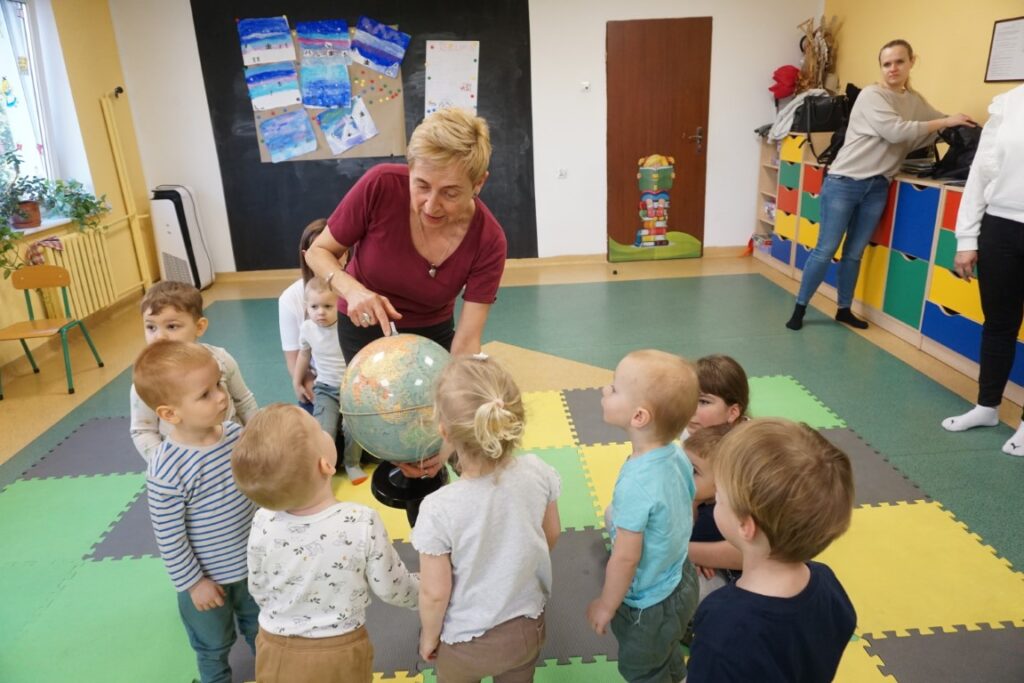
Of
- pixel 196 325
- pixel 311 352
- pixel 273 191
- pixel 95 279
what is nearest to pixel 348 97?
pixel 273 191

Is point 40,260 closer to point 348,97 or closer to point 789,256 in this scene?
point 348,97

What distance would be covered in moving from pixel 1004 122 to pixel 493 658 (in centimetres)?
342

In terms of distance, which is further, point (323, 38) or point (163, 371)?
point (323, 38)

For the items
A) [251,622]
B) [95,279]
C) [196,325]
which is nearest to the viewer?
[251,622]

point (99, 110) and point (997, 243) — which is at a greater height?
point (99, 110)

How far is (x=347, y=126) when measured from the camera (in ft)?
22.9

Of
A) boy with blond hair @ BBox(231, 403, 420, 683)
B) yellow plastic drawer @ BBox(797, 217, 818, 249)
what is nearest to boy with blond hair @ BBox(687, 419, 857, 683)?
boy with blond hair @ BBox(231, 403, 420, 683)

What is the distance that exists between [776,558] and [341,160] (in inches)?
261

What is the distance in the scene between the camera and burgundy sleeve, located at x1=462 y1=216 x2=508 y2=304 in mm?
2299

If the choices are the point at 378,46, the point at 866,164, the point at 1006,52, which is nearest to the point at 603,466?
the point at 866,164

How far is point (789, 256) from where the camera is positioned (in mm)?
6652

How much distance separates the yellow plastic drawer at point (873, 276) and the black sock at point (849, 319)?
173 millimetres

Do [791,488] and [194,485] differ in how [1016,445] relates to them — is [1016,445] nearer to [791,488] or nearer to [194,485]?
[791,488]

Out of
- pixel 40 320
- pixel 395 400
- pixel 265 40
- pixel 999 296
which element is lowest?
pixel 40 320
